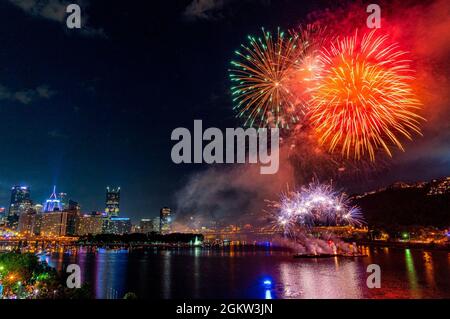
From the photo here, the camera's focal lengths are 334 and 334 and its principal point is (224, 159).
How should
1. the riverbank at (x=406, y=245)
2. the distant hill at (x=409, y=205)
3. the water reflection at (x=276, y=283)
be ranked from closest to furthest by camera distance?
1. the water reflection at (x=276, y=283)
2. the riverbank at (x=406, y=245)
3. the distant hill at (x=409, y=205)

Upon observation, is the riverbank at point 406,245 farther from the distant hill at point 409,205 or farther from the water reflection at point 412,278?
the water reflection at point 412,278

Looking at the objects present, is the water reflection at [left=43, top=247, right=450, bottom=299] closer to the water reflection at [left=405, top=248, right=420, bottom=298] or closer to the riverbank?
the water reflection at [left=405, top=248, right=420, bottom=298]

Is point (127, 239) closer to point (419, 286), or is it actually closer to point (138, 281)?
point (138, 281)

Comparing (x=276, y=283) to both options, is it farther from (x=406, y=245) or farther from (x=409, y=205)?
(x=409, y=205)

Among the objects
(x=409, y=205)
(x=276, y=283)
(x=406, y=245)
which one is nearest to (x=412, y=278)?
(x=276, y=283)

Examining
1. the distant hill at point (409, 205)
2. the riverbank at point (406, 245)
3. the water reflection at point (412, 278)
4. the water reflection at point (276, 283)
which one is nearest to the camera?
the water reflection at point (412, 278)

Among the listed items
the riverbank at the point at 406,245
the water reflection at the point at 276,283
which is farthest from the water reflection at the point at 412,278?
the riverbank at the point at 406,245

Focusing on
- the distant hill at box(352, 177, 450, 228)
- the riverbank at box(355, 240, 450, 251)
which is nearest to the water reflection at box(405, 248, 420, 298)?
the riverbank at box(355, 240, 450, 251)
